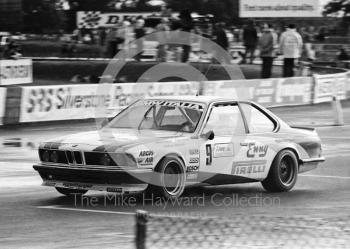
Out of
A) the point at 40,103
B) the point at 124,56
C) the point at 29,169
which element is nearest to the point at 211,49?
the point at 124,56

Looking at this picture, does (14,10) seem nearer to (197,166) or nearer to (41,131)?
(41,131)

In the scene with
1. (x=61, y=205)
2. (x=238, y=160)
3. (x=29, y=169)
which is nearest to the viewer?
(x=61, y=205)

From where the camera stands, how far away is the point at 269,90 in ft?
91.6

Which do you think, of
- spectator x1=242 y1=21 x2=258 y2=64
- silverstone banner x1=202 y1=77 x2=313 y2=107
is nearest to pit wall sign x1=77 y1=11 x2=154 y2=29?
spectator x1=242 y1=21 x2=258 y2=64

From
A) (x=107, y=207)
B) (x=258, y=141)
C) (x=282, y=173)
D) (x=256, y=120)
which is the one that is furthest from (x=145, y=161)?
(x=282, y=173)

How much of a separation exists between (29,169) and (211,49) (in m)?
20.6

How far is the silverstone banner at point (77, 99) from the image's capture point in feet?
70.7

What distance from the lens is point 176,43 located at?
31.8 metres

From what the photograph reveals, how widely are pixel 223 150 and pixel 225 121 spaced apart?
44 centimetres

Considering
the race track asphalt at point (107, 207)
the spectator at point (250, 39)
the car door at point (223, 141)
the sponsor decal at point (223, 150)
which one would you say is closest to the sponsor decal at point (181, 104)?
the car door at point (223, 141)

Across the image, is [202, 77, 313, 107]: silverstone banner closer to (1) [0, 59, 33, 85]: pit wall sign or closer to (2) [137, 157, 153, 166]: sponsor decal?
(1) [0, 59, 33, 85]: pit wall sign

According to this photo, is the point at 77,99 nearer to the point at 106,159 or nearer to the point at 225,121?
the point at 225,121

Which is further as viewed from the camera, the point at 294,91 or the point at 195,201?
the point at 294,91

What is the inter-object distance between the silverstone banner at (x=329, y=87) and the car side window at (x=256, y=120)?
17.7 m
